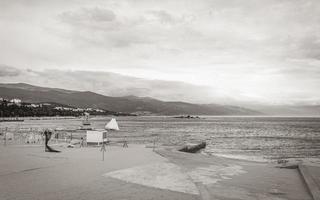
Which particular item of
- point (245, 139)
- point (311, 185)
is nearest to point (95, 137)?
point (311, 185)

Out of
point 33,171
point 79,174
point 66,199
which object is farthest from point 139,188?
point 33,171

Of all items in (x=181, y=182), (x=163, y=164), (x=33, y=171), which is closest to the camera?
(x=181, y=182)

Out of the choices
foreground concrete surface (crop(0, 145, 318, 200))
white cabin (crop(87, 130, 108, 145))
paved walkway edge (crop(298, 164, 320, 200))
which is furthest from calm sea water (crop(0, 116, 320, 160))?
foreground concrete surface (crop(0, 145, 318, 200))

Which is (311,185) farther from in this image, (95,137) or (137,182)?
(95,137)

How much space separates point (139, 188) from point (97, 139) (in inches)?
744

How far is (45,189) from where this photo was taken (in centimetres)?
1004

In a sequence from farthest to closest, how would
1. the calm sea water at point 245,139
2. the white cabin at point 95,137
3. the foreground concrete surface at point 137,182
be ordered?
1. the calm sea water at point 245,139
2. the white cabin at point 95,137
3. the foreground concrete surface at point 137,182

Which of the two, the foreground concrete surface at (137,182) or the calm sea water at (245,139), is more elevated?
the foreground concrete surface at (137,182)

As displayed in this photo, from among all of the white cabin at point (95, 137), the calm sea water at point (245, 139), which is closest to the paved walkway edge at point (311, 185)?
the calm sea water at point (245, 139)

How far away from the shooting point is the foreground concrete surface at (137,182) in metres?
9.64

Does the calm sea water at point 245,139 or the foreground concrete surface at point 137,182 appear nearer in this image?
the foreground concrete surface at point 137,182

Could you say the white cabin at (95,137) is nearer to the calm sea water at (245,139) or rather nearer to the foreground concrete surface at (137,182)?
the foreground concrete surface at (137,182)

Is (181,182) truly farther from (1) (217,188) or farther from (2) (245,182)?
(2) (245,182)

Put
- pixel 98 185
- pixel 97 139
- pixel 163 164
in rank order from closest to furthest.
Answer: pixel 98 185, pixel 163 164, pixel 97 139
